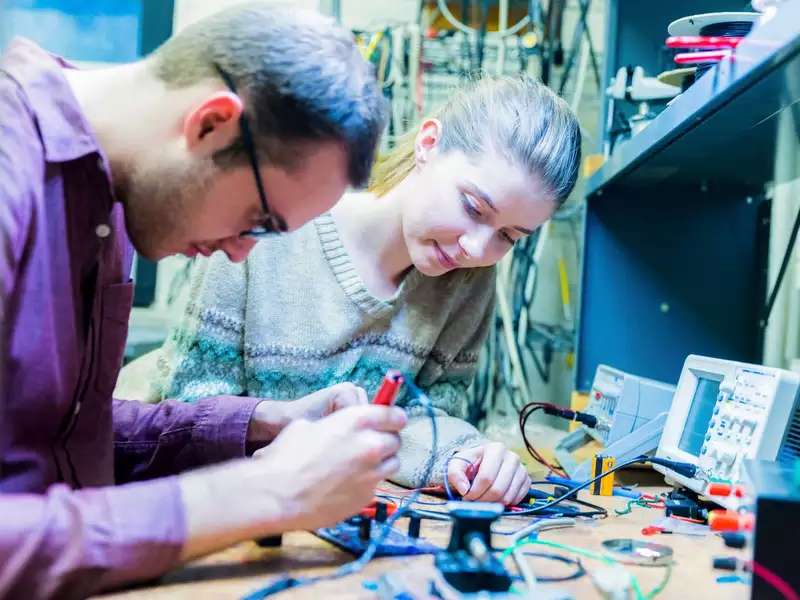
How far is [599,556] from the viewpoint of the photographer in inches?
34.1

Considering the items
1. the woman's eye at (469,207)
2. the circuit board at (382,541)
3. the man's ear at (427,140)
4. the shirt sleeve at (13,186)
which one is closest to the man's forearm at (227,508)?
the circuit board at (382,541)

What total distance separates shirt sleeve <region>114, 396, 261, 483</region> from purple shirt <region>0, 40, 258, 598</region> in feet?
0.41

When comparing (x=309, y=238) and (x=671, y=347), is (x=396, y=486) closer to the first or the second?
(x=309, y=238)

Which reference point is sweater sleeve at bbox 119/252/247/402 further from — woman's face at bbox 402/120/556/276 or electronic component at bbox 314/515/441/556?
electronic component at bbox 314/515/441/556

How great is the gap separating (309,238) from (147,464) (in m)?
0.53

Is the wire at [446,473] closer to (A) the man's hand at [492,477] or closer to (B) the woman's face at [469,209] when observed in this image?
(A) the man's hand at [492,477]

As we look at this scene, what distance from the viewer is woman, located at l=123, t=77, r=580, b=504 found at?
1.29 metres

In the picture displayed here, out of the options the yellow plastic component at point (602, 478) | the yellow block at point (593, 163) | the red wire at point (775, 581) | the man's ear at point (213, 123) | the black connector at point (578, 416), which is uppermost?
the yellow block at point (593, 163)

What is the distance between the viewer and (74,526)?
0.64 meters

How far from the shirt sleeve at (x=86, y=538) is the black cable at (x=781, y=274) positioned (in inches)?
54.9

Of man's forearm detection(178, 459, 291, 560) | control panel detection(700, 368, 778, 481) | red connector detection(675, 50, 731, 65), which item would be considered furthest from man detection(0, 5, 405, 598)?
red connector detection(675, 50, 731, 65)

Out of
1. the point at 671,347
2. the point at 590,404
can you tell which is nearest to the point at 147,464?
the point at 590,404

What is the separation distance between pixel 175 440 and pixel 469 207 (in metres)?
0.57

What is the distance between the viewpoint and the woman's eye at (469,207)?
1.28 m
